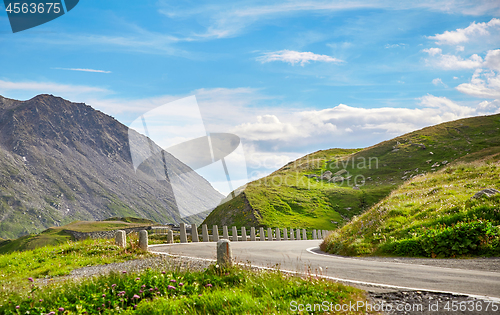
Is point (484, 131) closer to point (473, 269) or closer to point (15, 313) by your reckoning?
point (473, 269)

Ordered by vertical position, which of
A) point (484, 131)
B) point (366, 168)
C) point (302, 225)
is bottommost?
point (302, 225)

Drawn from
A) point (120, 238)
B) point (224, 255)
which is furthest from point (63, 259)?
point (224, 255)

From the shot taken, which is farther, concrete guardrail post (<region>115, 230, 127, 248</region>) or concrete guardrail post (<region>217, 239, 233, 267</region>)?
concrete guardrail post (<region>115, 230, 127, 248</region>)

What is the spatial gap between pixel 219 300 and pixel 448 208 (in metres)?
→ 12.0

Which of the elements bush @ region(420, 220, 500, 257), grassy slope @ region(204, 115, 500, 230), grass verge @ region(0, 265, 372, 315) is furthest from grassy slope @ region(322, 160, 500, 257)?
grassy slope @ region(204, 115, 500, 230)

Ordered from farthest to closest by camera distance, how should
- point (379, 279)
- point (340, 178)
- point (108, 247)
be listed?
point (340, 178) → point (108, 247) → point (379, 279)

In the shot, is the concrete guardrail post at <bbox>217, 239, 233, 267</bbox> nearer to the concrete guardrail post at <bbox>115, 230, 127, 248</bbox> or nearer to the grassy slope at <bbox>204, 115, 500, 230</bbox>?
the concrete guardrail post at <bbox>115, 230, 127, 248</bbox>

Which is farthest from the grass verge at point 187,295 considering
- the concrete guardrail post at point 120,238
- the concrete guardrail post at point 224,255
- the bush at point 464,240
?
the concrete guardrail post at point 120,238

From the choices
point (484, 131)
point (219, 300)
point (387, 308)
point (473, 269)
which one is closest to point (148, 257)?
point (219, 300)

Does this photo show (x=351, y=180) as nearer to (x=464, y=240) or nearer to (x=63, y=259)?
(x=464, y=240)

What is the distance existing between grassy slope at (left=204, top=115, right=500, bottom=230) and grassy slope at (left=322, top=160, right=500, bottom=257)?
20.5 metres

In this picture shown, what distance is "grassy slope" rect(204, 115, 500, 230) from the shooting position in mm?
41938

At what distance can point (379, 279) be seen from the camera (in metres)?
8.34

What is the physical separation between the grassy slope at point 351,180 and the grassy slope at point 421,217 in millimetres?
20545
